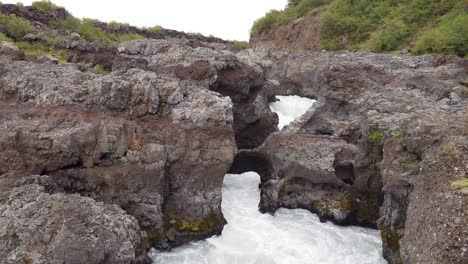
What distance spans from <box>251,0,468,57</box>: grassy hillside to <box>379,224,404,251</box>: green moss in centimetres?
2259

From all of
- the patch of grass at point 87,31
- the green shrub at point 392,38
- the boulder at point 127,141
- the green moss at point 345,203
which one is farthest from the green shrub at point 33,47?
the green shrub at point 392,38

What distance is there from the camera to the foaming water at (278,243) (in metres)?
17.0

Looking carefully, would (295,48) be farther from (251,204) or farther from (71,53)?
(251,204)

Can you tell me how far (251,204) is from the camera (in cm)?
2248

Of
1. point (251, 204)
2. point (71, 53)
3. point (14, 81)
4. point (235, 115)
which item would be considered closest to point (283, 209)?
point (251, 204)

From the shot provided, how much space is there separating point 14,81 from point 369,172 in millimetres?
17064

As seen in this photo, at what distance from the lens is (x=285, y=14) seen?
232 feet

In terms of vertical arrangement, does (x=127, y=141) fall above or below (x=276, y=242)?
above

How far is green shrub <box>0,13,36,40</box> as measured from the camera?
3472 centimetres

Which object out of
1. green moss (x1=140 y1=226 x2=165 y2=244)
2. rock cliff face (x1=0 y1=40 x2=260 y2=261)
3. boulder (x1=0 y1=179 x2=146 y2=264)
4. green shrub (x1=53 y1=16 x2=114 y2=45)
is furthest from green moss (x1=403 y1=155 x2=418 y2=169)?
green shrub (x1=53 y1=16 x2=114 y2=45)

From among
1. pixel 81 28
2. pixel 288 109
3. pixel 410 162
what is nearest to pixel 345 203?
pixel 410 162

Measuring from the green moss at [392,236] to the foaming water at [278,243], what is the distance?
1.03 m

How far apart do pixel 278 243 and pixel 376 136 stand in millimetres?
6869

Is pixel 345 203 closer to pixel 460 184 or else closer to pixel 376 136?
pixel 376 136
